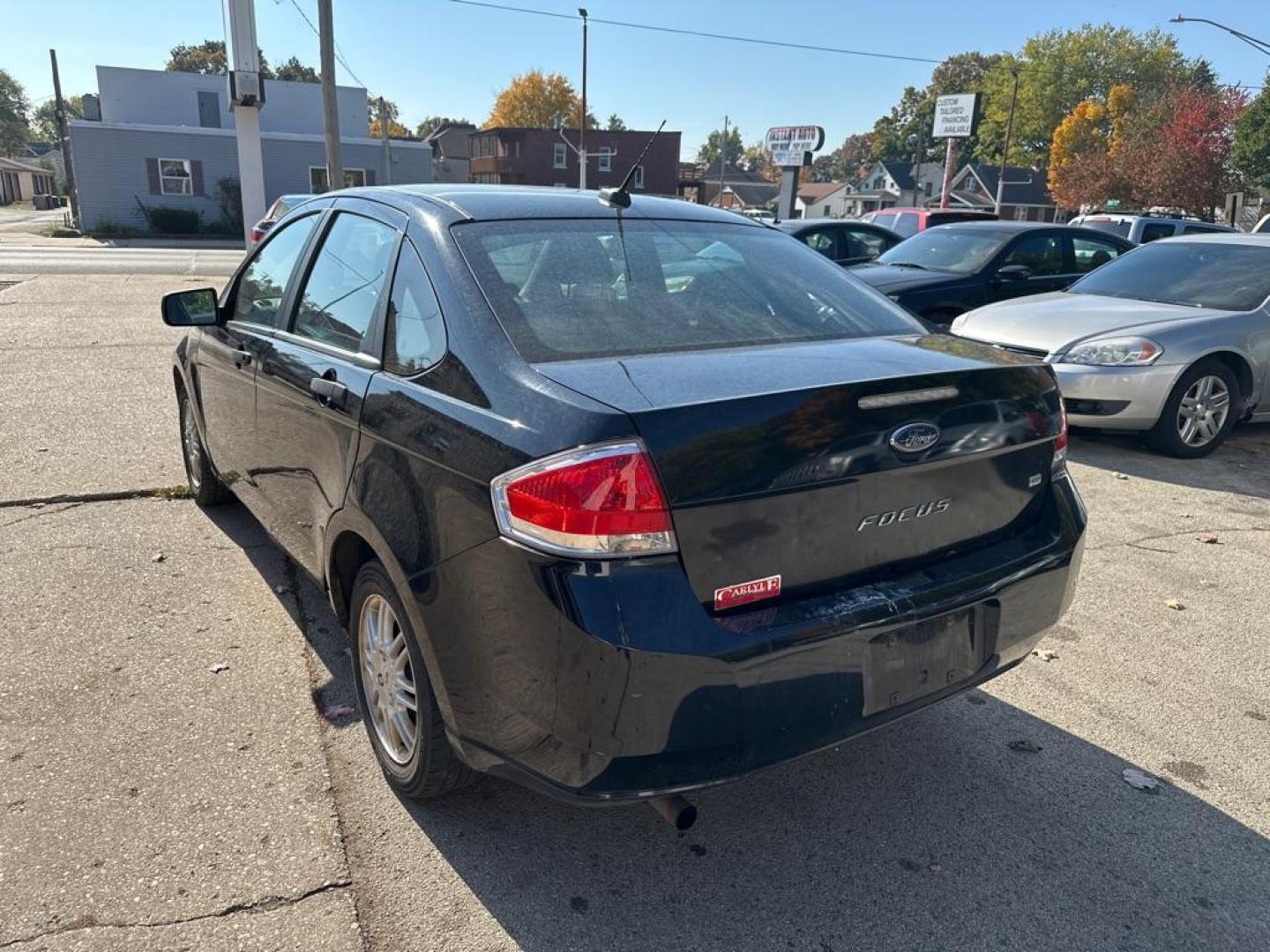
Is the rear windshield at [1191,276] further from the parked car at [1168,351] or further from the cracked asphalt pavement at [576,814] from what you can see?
the cracked asphalt pavement at [576,814]

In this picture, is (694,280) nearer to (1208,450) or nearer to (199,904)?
(199,904)

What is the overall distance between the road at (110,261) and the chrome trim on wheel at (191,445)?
15834mm

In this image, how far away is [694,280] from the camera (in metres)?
3.04

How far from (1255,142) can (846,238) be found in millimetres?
41857

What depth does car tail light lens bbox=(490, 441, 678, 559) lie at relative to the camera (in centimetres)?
199

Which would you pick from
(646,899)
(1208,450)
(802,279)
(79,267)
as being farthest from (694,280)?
(79,267)

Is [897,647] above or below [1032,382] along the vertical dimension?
below

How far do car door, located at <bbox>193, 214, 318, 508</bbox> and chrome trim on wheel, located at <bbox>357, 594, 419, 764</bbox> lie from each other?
1328 millimetres

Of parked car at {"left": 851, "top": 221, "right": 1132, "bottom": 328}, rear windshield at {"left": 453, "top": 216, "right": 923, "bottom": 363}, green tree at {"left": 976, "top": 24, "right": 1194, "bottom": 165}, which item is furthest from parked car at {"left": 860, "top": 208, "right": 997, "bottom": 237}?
green tree at {"left": 976, "top": 24, "right": 1194, "bottom": 165}

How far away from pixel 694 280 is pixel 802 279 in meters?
0.47

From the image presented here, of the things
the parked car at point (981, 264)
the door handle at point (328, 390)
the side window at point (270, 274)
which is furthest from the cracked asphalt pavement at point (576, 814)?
the parked car at point (981, 264)

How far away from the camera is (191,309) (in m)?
4.17

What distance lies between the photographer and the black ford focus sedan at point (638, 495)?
202 cm

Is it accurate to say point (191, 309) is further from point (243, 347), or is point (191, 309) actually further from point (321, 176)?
point (321, 176)
